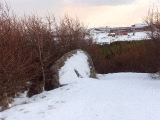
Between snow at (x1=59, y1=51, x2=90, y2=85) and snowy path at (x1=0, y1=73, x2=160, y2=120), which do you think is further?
snow at (x1=59, y1=51, x2=90, y2=85)

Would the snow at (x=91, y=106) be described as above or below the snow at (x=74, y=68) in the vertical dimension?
below

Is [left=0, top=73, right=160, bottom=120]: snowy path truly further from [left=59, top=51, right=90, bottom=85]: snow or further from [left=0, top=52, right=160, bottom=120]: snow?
[left=59, top=51, right=90, bottom=85]: snow

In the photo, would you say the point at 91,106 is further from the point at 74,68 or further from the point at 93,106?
the point at 74,68

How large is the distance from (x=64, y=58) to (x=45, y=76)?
43.5 inches

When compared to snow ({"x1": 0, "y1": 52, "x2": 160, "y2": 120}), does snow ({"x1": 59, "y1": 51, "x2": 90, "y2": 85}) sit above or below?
above

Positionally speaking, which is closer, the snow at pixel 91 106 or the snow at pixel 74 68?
the snow at pixel 91 106

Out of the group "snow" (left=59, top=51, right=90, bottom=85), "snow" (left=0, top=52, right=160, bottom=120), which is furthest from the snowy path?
"snow" (left=59, top=51, right=90, bottom=85)

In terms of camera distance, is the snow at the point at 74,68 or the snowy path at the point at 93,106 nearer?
the snowy path at the point at 93,106

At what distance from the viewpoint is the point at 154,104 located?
375cm

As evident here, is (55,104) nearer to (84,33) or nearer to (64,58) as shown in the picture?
(64,58)

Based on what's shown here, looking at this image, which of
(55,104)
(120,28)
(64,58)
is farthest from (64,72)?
(120,28)

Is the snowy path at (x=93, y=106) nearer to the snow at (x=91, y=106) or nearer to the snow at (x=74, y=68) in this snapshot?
the snow at (x=91, y=106)

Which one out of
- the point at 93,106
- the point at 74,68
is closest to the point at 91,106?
the point at 93,106

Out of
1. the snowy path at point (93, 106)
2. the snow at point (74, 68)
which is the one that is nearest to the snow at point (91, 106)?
the snowy path at point (93, 106)
